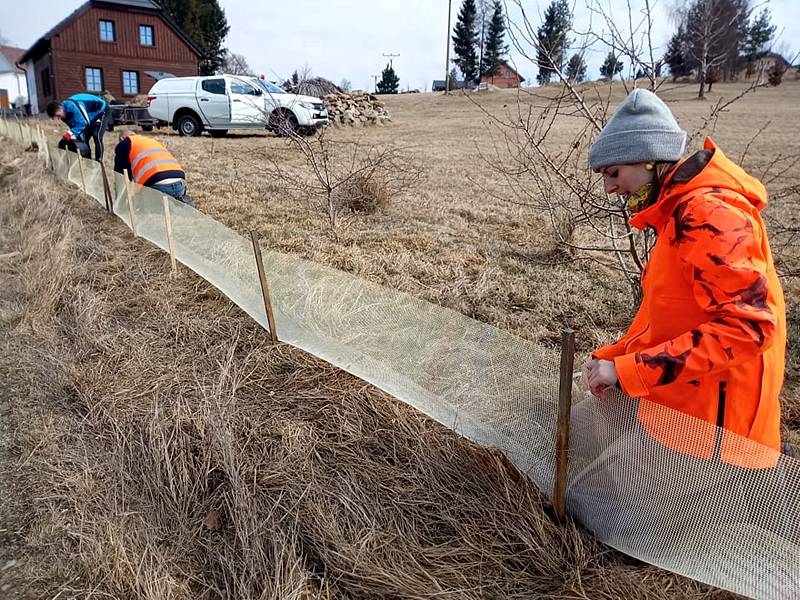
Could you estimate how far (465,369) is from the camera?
7.97ft

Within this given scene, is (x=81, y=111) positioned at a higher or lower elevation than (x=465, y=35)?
lower

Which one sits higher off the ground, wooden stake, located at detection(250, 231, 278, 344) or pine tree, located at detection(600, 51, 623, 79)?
pine tree, located at detection(600, 51, 623, 79)

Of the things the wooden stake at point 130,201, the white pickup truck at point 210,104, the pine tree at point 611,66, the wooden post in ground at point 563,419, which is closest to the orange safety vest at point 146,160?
the wooden stake at point 130,201

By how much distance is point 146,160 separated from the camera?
6.30 m

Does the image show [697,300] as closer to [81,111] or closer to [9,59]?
[81,111]

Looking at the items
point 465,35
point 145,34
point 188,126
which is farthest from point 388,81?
point 188,126

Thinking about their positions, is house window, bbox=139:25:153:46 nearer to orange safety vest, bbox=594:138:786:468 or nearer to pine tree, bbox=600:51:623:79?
pine tree, bbox=600:51:623:79

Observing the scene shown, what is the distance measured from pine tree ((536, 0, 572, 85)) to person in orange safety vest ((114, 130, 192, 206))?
436 cm

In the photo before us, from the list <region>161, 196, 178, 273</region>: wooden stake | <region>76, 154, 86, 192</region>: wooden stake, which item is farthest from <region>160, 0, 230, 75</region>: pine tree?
<region>161, 196, 178, 273</region>: wooden stake

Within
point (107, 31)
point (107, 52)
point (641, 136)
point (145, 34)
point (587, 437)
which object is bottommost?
point (587, 437)

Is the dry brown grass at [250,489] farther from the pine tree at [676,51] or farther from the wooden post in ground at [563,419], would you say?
the pine tree at [676,51]

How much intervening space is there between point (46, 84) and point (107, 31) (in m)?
4.73

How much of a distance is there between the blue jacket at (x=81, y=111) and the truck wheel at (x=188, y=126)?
629 centimetres

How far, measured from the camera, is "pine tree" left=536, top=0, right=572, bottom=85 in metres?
3.16
